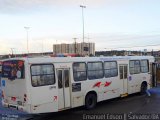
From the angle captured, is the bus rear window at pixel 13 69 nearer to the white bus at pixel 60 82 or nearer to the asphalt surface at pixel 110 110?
the white bus at pixel 60 82

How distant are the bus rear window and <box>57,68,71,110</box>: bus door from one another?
175 centimetres

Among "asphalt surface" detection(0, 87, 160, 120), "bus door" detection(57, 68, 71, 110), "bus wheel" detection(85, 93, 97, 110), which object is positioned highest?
"bus door" detection(57, 68, 71, 110)

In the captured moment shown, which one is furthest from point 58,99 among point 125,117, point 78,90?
point 125,117

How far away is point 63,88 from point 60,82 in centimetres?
30

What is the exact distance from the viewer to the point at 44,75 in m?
12.1

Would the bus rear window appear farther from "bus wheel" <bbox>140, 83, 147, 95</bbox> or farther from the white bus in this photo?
"bus wheel" <bbox>140, 83, 147, 95</bbox>

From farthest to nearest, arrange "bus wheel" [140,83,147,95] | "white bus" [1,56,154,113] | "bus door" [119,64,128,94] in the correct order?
"bus wheel" [140,83,147,95], "bus door" [119,64,128,94], "white bus" [1,56,154,113]

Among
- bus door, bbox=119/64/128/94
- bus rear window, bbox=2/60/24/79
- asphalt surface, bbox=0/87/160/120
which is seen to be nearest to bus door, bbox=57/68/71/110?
asphalt surface, bbox=0/87/160/120

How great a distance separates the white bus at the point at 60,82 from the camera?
37.9ft

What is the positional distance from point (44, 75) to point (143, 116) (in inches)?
169

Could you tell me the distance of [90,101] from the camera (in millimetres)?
14430

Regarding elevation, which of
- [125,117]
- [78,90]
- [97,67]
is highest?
[97,67]

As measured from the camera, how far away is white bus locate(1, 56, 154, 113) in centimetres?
1155

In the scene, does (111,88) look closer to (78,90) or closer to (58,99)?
(78,90)
